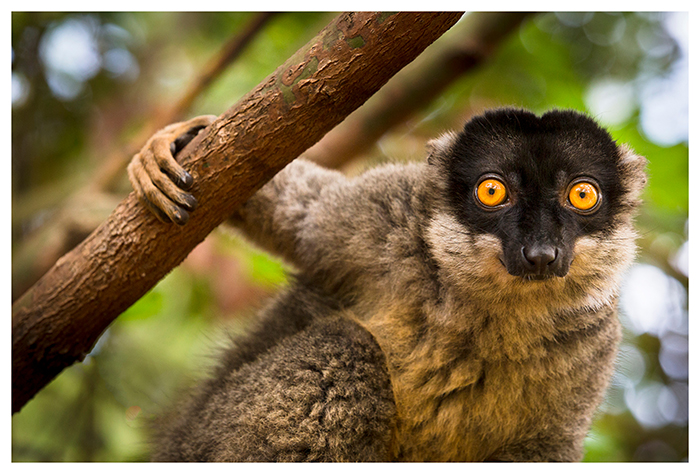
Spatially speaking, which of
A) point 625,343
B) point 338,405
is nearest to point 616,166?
point 625,343

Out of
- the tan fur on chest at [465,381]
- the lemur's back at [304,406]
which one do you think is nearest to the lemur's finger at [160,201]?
the lemur's back at [304,406]

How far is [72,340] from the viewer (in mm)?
2998

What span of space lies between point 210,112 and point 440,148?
2794 mm

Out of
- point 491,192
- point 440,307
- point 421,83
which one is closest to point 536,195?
point 491,192

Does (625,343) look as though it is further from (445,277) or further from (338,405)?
(338,405)

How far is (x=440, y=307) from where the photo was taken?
2.69 meters

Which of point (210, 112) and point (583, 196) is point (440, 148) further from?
point (210, 112)

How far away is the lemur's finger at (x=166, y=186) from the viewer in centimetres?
245

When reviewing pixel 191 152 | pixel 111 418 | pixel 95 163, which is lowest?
pixel 111 418

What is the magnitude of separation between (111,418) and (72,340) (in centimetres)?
152

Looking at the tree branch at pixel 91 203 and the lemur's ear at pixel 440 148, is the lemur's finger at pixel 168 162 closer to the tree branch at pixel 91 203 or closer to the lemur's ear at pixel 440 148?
the lemur's ear at pixel 440 148

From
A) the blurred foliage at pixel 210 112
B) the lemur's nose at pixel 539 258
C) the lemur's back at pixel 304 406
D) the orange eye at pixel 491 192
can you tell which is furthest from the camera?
the blurred foliage at pixel 210 112

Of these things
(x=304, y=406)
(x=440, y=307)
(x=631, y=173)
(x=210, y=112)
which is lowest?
(x=304, y=406)

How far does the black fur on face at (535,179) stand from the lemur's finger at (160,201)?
117cm
